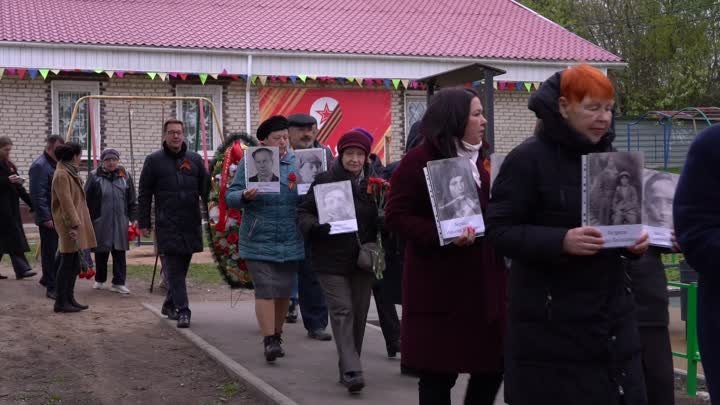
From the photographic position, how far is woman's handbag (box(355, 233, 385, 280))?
750 centimetres

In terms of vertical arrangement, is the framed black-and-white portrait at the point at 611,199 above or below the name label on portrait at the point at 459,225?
above

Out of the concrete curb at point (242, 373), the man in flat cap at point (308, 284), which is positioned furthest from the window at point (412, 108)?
the man in flat cap at point (308, 284)

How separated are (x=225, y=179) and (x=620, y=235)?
6539mm

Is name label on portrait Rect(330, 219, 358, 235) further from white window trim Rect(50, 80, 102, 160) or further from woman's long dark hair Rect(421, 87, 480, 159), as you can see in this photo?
white window trim Rect(50, 80, 102, 160)

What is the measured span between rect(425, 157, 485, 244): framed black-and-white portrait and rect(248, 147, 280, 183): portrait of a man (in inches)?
137

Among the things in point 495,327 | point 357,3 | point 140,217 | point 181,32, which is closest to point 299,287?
point 140,217

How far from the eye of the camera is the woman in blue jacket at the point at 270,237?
8.50 m

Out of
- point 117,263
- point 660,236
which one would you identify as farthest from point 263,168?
point 117,263

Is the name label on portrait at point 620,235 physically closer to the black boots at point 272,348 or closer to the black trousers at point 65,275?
the black boots at point 272,348

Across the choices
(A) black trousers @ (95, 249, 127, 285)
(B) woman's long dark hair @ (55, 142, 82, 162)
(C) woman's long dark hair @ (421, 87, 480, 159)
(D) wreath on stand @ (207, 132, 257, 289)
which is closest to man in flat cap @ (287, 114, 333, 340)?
(D) wreath on stand @ (207, 132, 257, 289)

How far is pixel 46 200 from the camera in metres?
13.1

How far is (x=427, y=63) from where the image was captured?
28.4 metres

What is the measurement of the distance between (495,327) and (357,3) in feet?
94.8

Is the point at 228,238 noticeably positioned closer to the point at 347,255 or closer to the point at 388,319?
the point at 388,319
